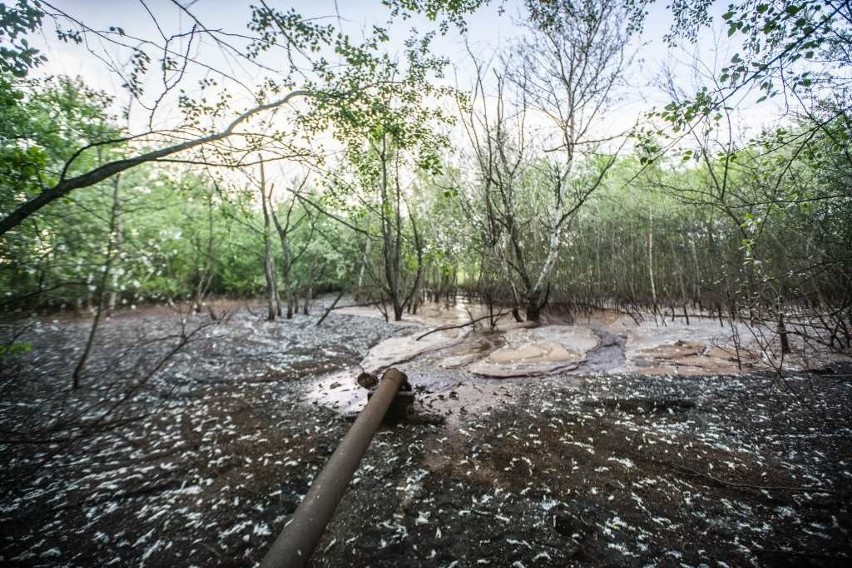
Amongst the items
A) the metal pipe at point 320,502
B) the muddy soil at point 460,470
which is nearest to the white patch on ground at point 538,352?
the muddy soil at point 460,470

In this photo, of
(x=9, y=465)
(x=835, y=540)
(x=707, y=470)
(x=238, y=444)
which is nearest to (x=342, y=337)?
(x=238, y=444)

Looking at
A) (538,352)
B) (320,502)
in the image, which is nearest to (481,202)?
(538,352)

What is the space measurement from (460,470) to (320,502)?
184cm

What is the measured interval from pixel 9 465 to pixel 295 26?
650 centimetres

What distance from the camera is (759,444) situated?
3.99m

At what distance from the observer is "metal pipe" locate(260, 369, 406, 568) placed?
76.0 inches

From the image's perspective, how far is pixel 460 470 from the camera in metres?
3.75

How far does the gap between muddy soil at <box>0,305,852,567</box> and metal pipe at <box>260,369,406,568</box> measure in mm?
626

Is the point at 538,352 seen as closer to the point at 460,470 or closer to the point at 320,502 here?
the point at 460,470

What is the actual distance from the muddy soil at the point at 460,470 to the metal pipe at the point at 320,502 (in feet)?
2.05

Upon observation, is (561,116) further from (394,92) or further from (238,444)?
(238,444)

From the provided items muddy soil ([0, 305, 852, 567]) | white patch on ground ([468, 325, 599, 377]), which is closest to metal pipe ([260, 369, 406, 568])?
muddy soil ([0, 305, 852, 567])

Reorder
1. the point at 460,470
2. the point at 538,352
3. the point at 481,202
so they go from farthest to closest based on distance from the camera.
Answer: the point at 481,202, the point at 538,352, the point at 460,470

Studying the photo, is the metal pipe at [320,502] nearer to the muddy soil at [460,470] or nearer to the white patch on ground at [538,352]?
the muddy soil at [460,470]
